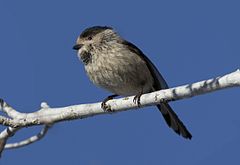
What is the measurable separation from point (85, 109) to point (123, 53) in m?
1.70

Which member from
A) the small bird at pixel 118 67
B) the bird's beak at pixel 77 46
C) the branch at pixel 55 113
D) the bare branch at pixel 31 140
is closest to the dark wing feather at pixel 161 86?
the small bird at pixel 118 67

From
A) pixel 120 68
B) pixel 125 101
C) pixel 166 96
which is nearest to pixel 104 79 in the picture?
pixel 120 68

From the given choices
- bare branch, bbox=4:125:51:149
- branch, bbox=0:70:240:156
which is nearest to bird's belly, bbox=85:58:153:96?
branch, bbox=0:70:240:156

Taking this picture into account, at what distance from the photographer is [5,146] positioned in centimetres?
473

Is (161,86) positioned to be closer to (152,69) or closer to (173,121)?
(152,69)

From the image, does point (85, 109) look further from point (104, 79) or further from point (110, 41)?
point (110, 41)

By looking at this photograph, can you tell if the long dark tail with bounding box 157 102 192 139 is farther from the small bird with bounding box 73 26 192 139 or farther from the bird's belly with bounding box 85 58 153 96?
the bird's belly with bounding box 85 58 153 96

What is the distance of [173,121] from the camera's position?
627 centimetres

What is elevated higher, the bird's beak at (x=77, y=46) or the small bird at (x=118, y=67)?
the bird's beak at (x=77, y=46)

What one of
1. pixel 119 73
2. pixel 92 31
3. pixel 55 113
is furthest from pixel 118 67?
pixel 55 113

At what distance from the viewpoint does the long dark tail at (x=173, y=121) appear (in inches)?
238

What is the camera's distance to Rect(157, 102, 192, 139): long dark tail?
604cm

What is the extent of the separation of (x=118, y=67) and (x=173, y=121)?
891 millimetres

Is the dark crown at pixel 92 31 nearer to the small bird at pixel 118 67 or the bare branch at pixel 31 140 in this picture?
the small bird at pixel 118 67
